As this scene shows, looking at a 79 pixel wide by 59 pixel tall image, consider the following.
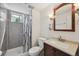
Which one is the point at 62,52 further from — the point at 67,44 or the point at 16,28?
the point at 16,28

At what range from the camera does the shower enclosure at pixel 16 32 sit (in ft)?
4.66

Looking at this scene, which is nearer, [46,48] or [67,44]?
[67,44]

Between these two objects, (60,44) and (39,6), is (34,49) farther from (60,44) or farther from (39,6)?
(39,6)

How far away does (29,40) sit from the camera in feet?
4.88

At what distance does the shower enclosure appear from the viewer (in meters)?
→ 1.42

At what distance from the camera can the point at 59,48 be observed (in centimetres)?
137

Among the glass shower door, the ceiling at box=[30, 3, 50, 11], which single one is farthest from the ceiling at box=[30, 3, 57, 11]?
the glass shower door

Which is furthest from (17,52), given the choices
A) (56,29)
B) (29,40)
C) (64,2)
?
(64,2)

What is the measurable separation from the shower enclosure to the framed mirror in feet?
1.30

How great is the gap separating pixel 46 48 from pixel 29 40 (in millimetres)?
280

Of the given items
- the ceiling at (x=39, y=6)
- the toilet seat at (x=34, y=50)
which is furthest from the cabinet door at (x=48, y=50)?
the ceiling at (x=39, y=6)

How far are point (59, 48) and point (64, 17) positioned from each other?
446mm

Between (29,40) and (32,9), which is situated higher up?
(32,9)

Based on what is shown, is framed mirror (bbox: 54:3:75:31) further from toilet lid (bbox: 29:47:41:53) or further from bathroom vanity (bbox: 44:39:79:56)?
toilet lid (bbox: 29:47:41:53)
